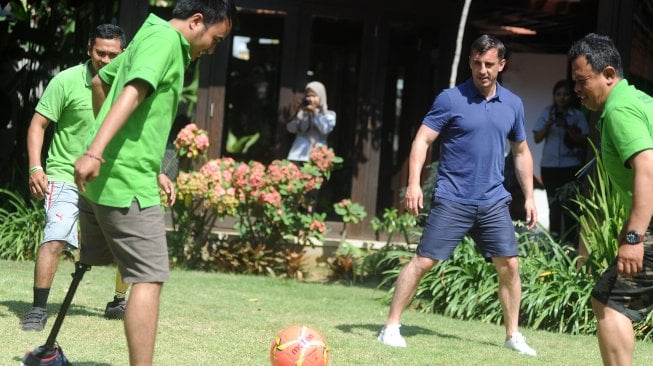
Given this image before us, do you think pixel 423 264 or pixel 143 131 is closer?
pixel 143 131

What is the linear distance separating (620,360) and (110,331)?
3.13 m

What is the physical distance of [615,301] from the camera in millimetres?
4836

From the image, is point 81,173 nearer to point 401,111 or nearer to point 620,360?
point 620,360

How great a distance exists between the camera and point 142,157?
4504 mm

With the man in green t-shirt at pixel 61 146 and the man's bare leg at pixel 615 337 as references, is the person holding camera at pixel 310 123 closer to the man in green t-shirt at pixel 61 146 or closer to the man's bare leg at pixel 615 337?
the man in green t-shirt at pixel 61 146

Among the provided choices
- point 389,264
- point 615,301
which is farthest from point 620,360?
point 389,264

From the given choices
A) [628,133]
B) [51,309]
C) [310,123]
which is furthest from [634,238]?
[310,123]

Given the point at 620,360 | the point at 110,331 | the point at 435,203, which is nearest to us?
the point at 620,360

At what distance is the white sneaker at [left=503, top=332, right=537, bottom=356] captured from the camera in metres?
6.85

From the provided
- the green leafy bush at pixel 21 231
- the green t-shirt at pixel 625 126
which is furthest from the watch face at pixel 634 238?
the green leafy bush at pixel 21 231

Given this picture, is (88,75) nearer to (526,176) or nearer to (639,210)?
(526,176)

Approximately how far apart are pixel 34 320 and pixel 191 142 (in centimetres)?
428

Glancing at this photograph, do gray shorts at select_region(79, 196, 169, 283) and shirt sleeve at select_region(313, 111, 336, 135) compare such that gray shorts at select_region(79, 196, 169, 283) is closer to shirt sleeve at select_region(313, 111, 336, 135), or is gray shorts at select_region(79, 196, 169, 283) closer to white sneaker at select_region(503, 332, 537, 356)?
white sneaker at select_region(503, 332, 537, 356)

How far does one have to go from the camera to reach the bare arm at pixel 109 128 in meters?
4.25
